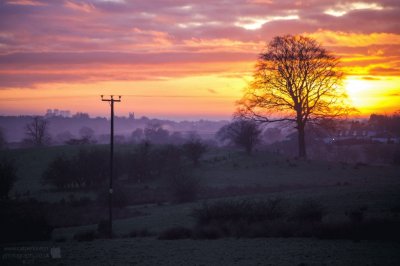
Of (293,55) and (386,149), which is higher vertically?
(293,55)

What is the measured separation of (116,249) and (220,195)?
1716 cm

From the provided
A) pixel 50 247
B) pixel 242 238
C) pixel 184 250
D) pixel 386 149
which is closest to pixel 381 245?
pixel 242 238

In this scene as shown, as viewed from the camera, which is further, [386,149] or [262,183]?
[386,149]

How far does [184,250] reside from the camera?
16.8 meters

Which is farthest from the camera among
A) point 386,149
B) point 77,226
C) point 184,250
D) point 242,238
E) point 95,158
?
point 386,149

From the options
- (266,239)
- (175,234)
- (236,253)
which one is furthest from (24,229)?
(266,239)

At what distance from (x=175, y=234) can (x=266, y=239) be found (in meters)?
4.45

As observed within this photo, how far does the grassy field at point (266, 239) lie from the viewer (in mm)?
14500

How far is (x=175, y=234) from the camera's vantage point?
19.7 meters

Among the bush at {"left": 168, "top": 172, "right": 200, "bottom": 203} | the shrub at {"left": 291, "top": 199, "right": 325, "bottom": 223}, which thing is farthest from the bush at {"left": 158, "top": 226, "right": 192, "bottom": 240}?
the bush at {"left": 168, "top": 172, "right": 200, "bottom": 203}

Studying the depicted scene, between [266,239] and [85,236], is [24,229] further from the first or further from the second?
[266,239]

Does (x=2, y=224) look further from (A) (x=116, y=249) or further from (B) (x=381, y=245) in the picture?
(B) (x=381, y=245)

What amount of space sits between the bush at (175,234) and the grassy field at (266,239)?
0.59 m

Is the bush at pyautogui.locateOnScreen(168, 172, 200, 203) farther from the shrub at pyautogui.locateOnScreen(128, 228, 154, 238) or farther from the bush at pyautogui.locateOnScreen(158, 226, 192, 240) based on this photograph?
the bush at pyautogui.locateOnScreen(158, 226, 192, 240)
